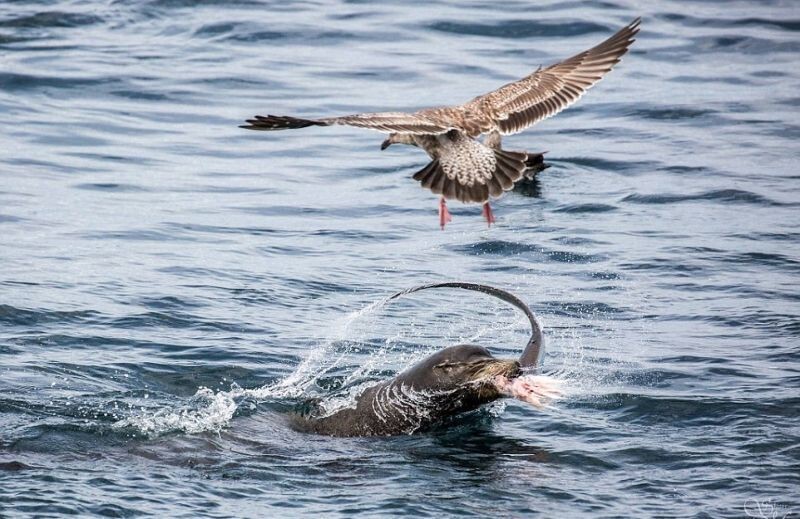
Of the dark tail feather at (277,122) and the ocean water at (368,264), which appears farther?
the dark tail feather at (277,122)

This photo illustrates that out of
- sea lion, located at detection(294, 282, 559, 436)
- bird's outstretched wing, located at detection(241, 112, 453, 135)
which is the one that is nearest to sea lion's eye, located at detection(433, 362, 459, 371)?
sea lion, located at detection(294, 282, 559, 436)

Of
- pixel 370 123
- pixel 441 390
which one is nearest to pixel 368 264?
pixel 370 123

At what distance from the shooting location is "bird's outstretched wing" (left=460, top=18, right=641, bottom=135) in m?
10.8

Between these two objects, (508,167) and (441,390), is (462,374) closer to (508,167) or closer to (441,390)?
(441,390)

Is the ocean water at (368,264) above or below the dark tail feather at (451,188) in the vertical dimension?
below

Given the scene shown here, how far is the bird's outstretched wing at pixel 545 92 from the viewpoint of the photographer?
10812mm

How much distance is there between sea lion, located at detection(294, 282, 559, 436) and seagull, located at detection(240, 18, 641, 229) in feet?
5.27

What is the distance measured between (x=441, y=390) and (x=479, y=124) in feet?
10.8

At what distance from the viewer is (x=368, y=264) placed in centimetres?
1230

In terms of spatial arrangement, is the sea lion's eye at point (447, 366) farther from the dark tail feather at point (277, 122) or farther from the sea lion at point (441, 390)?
the dark tail feather at point (277, 122)

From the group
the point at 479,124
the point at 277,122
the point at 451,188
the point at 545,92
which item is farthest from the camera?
the point at 545,92

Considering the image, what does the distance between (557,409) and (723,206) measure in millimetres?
6174

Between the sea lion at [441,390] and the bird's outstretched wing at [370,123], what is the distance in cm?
135

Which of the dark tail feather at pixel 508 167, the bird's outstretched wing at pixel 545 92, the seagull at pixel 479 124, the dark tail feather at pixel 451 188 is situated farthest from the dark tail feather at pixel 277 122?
the bird's outstretched wing at pixel 545 92
